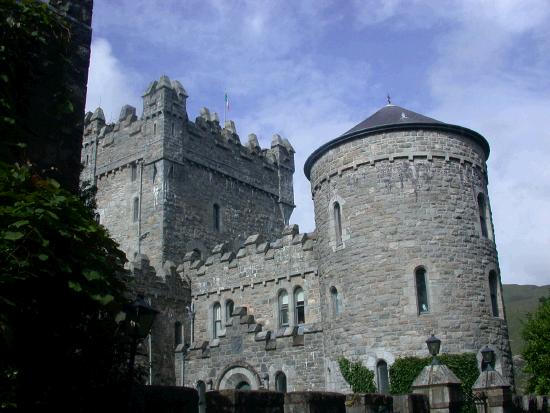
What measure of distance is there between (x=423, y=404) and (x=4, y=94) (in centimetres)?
1028

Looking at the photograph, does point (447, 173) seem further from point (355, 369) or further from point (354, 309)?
point (355, 369)

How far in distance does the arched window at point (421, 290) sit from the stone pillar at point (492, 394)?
11.1ft

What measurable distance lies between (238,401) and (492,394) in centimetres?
1020

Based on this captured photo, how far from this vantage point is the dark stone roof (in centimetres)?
2231

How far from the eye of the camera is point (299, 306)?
26391 mm

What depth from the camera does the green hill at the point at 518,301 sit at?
12054 cm

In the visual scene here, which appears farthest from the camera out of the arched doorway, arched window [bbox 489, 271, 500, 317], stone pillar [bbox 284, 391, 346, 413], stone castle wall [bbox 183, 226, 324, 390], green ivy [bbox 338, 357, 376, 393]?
the arched doorway

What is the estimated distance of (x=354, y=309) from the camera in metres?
21.5

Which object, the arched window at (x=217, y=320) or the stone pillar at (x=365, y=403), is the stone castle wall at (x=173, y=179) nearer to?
the arched window at (x=217, y=320)

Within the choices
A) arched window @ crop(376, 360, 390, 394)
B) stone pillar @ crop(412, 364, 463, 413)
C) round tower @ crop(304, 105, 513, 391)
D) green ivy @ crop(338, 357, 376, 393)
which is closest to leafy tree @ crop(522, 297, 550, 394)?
round tower @ crop(304, 105, 513, 391)

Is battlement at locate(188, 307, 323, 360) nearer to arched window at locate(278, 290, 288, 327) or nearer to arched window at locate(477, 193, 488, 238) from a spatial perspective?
arched window at locate(278, 290, 288, 327)

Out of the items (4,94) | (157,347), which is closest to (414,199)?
(157,347)

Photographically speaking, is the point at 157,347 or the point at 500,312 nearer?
the point at 500,312

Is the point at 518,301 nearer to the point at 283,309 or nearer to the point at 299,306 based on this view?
the point at 283,309
